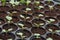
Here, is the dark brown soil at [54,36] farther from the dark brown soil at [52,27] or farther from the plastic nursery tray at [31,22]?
the dark brown soil at [52,27]

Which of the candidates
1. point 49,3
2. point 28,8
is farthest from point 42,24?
point 49,3

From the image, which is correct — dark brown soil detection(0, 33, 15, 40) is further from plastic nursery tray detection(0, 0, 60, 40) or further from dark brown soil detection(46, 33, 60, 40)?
dark brown soil detection(46, 33, 60, 40)

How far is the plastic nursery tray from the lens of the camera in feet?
5.71

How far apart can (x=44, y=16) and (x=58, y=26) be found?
254mm

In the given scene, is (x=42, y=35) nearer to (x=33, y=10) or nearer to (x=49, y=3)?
(x=33, y=10)

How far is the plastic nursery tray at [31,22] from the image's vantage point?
174cm

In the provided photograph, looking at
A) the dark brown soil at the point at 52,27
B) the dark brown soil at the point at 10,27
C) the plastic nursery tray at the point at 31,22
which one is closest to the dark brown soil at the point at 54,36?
the plastic nursery tray at the point at 31,22

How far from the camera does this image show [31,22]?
1942 millimetres

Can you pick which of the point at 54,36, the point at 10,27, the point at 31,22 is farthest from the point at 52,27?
the point at 10,27

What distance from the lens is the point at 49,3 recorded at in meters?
2.33

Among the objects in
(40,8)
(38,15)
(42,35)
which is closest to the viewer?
(42,35)

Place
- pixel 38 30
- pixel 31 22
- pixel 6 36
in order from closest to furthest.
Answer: pixel 6 36 → pixel 38 30 → pixel 31 22

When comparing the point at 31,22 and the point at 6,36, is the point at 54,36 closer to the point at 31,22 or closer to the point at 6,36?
the point at 31,22

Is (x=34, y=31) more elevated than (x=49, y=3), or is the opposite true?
(x=49, y=3)
